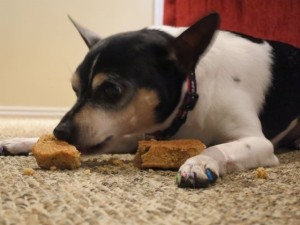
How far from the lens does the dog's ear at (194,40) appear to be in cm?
134

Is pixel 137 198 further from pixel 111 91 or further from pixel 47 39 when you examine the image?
pixel 47 39

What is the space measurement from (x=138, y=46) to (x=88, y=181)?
0.49m

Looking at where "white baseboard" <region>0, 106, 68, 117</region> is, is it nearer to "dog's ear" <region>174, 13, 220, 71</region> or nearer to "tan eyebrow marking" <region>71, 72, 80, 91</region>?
"tan eyebrow marking" <region>71, 72, 80, 91</region>

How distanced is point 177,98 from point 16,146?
1.92ft

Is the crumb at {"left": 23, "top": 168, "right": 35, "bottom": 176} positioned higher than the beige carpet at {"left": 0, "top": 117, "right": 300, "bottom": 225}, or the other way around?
the beige carpet at {"left": 0, "top": 117, "right": 300, "bottom": 225}

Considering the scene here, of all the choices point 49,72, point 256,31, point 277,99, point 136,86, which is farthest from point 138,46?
point 49,72

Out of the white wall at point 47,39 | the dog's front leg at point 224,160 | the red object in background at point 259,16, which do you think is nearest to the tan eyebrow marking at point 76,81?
the dog's front leg at point 224,160

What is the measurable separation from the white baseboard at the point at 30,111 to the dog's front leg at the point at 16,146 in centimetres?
211

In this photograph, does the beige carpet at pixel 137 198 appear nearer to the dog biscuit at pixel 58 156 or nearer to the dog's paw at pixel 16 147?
the dog biscuit at pixel 58 156

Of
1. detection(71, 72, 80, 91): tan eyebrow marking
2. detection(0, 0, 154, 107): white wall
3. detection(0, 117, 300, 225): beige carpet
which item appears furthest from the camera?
detection(0, 0, 154, 107): white wall

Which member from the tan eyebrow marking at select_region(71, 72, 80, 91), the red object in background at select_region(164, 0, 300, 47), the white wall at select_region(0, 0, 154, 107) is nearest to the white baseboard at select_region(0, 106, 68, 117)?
the white wall at select_region(0, 0, 154, 107)

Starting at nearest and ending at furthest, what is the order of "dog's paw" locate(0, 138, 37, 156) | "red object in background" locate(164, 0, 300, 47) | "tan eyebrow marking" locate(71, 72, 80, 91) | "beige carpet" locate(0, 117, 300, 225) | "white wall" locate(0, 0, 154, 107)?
"beige carpet" locate(0, 117, 300, 225)
"tan eyebrow marking" locate(71, 72, 80, 91)
"dog's paw" locate(0, 138, 37, 156)
"red object in background" locate(164, 0, 300, 47)
"white wall" locate(0, 0, 154, 107)

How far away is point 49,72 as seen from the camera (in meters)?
3.66

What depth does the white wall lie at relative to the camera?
3578mm
